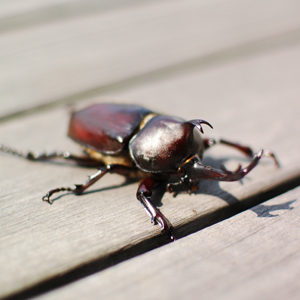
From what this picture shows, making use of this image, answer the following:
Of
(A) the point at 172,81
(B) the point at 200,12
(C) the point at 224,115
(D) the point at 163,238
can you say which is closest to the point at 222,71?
(A) the point at 172,81

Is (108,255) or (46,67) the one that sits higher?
(46,67)

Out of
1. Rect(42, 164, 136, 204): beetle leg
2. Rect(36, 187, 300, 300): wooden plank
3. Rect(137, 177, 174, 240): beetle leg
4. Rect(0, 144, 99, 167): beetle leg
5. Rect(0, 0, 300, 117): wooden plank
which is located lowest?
Rect(0, 144, 99, 167): beetle leg

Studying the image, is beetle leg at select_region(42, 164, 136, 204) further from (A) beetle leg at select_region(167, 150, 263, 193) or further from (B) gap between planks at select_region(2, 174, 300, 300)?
(B) gap between planks at select_region(2, 174, 300, 300)

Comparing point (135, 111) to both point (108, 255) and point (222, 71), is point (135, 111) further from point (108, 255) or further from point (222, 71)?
point (222, 71)

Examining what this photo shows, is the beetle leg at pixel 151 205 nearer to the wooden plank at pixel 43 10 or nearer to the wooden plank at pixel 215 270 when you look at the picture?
the wooden plank at pixel 215 270

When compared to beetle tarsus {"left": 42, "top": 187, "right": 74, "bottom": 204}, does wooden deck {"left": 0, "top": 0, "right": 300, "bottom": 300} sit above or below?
above

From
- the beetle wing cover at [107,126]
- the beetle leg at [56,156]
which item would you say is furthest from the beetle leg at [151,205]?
the beetle leg at [56,156]

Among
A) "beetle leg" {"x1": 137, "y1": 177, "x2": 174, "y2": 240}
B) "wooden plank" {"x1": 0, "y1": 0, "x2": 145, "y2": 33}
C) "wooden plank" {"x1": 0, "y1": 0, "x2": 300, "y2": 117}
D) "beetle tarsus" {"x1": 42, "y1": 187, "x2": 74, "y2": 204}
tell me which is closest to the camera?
"beetle leg" {"x1": 137, "y1": 177, "x2": 174, "y2": 240}

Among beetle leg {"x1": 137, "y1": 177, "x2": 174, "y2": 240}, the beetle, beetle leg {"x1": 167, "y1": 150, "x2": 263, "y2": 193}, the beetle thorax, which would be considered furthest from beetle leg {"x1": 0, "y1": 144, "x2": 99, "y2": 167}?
beetle leg {"x1": 167, "y1": 150, "x2": 263, "y2": 193}
